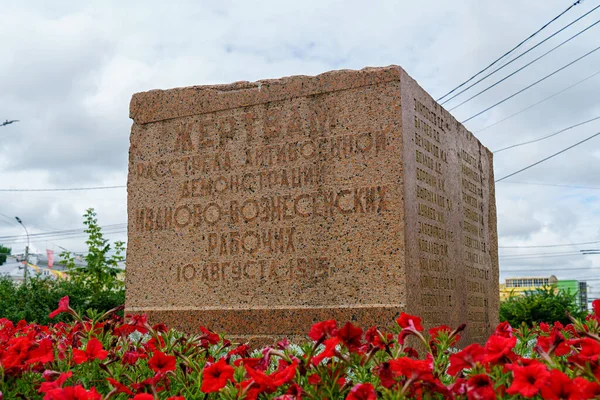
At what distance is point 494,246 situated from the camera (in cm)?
852

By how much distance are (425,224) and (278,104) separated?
1.74 metres

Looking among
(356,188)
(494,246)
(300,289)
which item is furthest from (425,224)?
(494,246)

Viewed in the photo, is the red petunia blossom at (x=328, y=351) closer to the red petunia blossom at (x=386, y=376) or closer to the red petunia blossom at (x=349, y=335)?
the red petunia blossom at (x=349, y=335)

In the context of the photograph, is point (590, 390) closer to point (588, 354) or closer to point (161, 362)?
point (588, 354)

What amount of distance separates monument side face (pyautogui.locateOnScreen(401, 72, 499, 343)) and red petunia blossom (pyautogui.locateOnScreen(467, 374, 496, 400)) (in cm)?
360

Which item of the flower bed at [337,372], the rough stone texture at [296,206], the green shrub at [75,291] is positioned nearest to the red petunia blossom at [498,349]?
the flower bed at [337,372]

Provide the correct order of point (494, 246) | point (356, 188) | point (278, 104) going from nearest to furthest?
1. point (356, 188)
2. point (278, 104)
3. point (494, 246)

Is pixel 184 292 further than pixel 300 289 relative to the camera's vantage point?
Yes

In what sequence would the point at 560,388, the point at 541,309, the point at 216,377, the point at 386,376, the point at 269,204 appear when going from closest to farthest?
1. the point at 560,388
2. the point at 386,376
3. the point at 216,377
4. the point at 269,204
5. the point at 541,309

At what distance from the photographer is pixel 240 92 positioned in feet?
21.1

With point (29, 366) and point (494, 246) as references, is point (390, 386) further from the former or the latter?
point (494, 246)

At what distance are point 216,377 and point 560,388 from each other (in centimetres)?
103

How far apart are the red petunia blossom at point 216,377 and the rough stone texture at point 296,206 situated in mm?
3461

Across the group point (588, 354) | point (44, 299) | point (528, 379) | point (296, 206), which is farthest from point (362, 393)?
point (44, 299)
